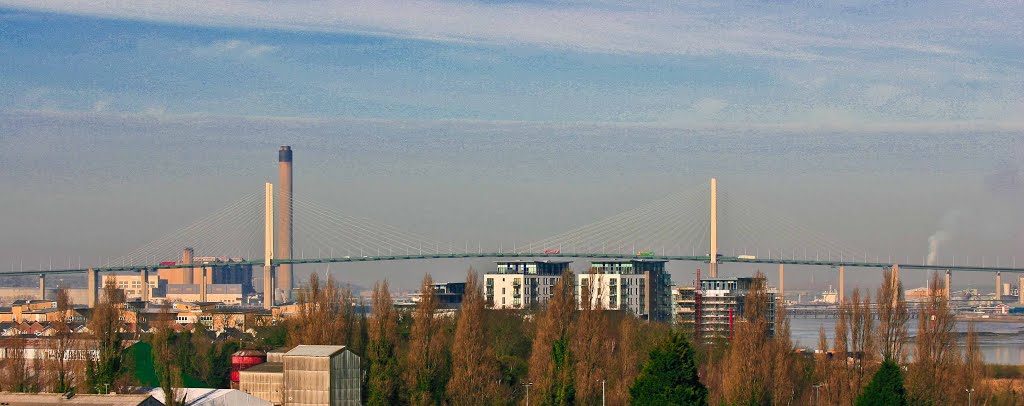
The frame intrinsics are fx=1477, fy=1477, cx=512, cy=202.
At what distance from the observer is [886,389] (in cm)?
2388

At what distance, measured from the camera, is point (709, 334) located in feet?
169

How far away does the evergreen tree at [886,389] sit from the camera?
23812 mm

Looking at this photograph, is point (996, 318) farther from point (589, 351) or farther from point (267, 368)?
point (267, 368)

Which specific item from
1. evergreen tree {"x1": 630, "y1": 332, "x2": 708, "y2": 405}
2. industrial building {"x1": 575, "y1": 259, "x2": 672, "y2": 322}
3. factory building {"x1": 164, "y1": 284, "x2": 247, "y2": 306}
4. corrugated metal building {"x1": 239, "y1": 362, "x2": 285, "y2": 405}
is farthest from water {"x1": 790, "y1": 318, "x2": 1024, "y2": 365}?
factory building {"x1": 164, "y1": 284, "x2": 247, "y2": 306}

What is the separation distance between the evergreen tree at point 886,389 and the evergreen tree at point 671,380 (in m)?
3.19

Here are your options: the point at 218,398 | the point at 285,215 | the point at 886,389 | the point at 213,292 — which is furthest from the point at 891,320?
the point at 213,292

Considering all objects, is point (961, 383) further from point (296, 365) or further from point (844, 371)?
point (296, 365)

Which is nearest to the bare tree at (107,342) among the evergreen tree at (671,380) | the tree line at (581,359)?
the tree line at (581,359)

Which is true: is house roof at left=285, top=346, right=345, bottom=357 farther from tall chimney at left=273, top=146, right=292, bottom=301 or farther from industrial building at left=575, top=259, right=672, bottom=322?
tall chimney at left=273, top=146, right=292, bottom=301

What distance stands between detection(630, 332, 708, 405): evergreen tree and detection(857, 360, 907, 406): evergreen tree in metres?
3.19

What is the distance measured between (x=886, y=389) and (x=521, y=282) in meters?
42.9

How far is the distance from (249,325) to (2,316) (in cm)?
2033

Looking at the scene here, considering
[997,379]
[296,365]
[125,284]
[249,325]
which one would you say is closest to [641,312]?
[249,325]

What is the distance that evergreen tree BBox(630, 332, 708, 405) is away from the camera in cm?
2227
